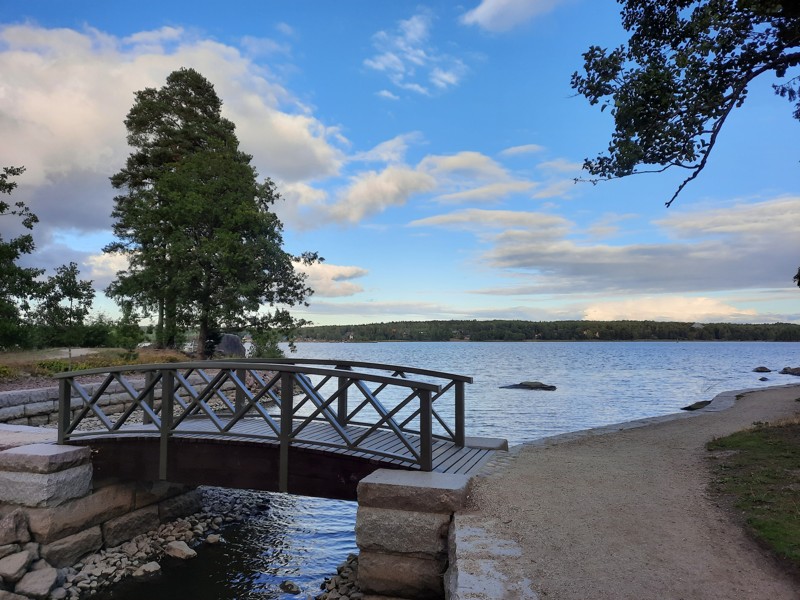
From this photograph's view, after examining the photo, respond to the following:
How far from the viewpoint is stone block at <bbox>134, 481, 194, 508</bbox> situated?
922cm

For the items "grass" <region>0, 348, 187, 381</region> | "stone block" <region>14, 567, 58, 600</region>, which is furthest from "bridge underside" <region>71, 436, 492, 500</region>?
"grass" <region>0, 348, 187, 381</region>

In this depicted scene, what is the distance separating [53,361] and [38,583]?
1464cm

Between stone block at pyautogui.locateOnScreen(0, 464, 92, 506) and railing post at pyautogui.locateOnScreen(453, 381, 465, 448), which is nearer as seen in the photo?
stone block at pyautogui.locateOnScreen(0, 464, 92, 506)

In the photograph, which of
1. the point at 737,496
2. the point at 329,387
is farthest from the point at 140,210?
the point at 737,496

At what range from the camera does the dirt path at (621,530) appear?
13.7 feet

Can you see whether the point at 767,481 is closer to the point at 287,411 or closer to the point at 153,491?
the point at 287,411

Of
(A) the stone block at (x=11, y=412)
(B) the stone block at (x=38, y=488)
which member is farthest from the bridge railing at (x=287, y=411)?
(A) the stone block at (x=11, y=412)

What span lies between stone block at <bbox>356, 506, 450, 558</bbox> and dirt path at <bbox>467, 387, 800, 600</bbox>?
1.41 ft

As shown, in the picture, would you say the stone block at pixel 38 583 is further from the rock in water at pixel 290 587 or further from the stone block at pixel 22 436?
the rock in water at pixel 290 587

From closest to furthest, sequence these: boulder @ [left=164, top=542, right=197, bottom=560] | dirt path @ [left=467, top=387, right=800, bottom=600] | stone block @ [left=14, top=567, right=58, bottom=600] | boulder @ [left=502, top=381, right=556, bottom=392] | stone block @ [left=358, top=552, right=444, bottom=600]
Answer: dirt path @ [left=467, top=387, right=800, bottom=600], stone block @ [left=358, top=552, right=444, bottom=600], stone block @ [left=14, top=567, right=58, bottom=600], boulder @ [left=164, top=542, right=197, bottom=560], boulder @ [left=502, top=381, right=556, bottom=392]

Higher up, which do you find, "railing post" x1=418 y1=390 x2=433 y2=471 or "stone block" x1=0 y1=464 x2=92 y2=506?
"railing post" x1=418 y1=390 x2=433 y2=471

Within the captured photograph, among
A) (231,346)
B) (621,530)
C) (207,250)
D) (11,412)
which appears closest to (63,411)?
(11,412)

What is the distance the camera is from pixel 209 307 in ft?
92.2

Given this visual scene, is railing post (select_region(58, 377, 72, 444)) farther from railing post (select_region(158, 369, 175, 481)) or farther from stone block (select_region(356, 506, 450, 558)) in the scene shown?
stone block (select_region(356, 506, 450, 558))
